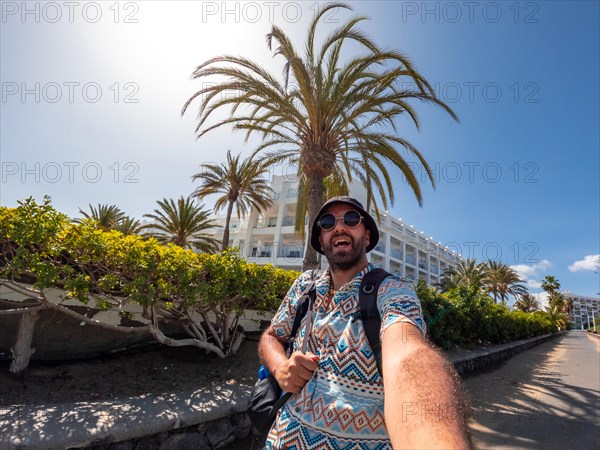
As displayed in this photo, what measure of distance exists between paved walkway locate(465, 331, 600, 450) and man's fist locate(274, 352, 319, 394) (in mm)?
4003

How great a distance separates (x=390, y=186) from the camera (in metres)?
11.3

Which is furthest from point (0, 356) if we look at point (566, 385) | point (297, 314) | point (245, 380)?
point (566, 385)

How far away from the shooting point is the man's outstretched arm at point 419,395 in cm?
87

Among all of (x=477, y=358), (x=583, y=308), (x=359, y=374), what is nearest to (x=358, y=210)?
(x=359, y=374)

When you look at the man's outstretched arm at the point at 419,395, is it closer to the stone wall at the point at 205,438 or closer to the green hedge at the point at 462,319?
the stone wall at the point at 205,438

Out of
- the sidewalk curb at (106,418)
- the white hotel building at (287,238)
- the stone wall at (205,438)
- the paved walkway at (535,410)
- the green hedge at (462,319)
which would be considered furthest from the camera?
the white hotel building at (287,238)

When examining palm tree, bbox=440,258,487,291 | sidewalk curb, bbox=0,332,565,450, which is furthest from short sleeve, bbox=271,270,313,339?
palm tree, bbox=440,258,487,291

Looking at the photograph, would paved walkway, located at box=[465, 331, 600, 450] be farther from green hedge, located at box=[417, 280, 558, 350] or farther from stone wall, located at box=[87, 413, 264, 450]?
stone wall, located at box=[87, 413, 264, 450]

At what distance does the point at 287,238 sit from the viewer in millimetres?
36219

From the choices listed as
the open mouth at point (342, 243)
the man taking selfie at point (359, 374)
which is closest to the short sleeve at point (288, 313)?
the man taking selfie at point (359, 374)

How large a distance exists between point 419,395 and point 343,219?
99cm

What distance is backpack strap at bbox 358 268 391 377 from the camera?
132cm

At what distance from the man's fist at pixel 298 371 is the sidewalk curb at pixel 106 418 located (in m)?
2.36

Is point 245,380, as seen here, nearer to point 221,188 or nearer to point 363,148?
point 363,148
